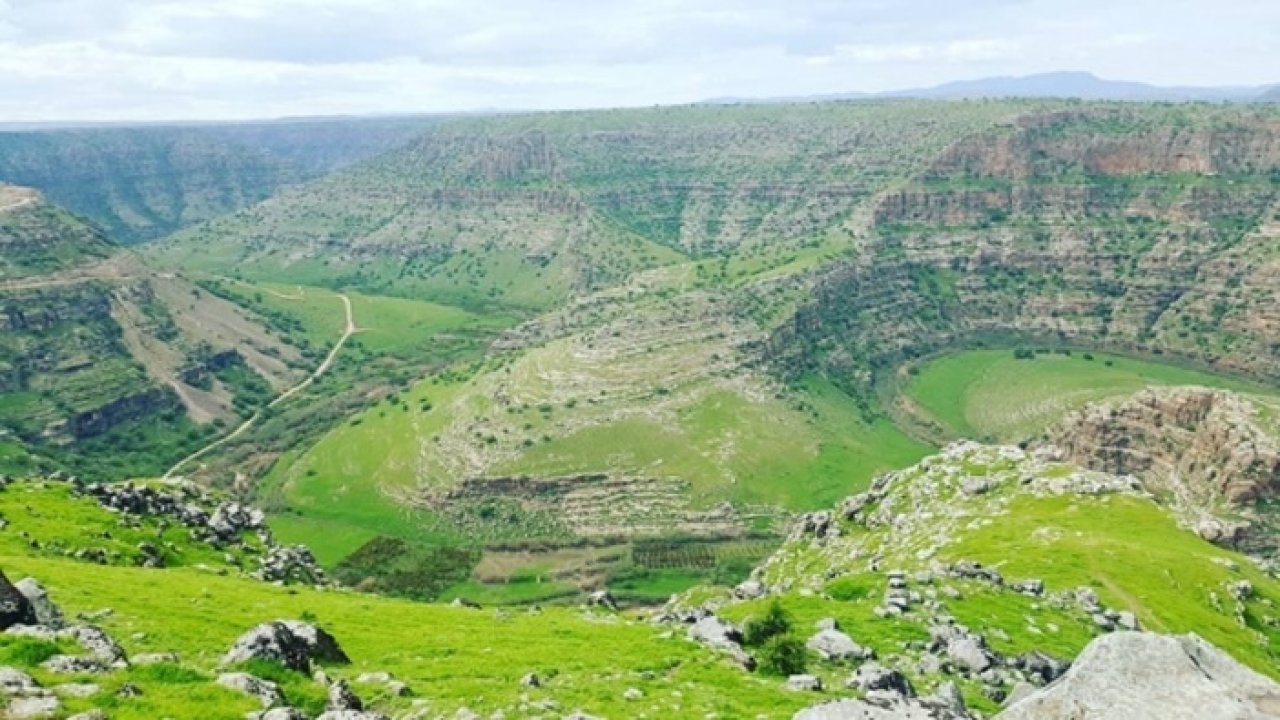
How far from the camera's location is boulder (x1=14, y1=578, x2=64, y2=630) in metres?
32.7

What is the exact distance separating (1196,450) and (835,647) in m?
121

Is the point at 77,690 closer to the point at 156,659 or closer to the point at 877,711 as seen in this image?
the point at 156,659

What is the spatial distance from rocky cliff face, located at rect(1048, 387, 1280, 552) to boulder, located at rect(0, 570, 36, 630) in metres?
103

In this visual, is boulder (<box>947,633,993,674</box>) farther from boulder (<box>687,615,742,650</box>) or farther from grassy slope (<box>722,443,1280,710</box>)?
boulder (<box>687,615,742,650</box>)

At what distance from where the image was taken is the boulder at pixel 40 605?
107ft

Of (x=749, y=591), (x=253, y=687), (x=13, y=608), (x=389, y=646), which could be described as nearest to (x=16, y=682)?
(x=253, y=687)

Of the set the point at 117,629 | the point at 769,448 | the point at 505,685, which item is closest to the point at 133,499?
the point at 117,629

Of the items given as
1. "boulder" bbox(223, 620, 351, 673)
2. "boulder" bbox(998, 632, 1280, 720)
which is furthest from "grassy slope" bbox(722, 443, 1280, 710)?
"boulder" bbox(223, 620, 351, 673)

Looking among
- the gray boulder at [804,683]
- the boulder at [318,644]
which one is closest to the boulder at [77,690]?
the boulder at [318,644]

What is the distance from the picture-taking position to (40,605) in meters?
33.6

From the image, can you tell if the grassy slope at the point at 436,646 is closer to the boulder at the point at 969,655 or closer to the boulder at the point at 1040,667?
the boulder at the point at 969,655

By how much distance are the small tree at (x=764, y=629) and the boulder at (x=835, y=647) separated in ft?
Answer: 4.66

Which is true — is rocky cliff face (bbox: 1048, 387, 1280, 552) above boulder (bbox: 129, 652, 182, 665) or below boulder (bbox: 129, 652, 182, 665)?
below

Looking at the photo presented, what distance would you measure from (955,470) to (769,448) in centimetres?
8618
